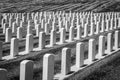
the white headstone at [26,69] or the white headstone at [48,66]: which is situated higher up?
the white headstone at [26,69]

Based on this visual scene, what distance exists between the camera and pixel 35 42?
8.20 metres

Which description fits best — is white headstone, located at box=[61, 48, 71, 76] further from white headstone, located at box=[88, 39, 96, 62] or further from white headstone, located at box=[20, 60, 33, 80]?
white headstone, located at box=[20, 60, 33, 80]

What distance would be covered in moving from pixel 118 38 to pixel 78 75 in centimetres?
315

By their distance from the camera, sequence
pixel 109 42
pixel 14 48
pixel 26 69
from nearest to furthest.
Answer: pixel 26 69
pixel 14 48
pixel 109 42

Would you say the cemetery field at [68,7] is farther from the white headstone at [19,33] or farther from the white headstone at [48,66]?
the white headstone at [48,66]

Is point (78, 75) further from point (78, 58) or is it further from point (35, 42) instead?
point (35, 42)

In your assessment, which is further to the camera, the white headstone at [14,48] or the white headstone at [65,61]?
the white headstone at [14,48]

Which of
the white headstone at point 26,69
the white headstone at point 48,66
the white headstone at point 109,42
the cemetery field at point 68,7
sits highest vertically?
the white headstone at point 26,69

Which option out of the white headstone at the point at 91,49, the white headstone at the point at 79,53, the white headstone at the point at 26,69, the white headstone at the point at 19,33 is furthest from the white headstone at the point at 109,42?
the white headstone at the point at 26,69

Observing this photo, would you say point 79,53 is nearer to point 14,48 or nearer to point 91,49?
point 91,49

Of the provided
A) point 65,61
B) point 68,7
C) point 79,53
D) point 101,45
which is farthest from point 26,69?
point 68,7

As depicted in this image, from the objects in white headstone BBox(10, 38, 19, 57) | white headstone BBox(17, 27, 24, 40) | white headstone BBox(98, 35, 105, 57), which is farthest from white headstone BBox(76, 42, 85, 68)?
white headstone BBox(17, 27, 24, 40)

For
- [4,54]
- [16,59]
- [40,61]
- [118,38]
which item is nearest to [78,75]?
[40,61]

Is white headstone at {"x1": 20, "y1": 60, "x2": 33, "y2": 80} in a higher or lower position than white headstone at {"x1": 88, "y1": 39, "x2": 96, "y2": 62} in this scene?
higher
